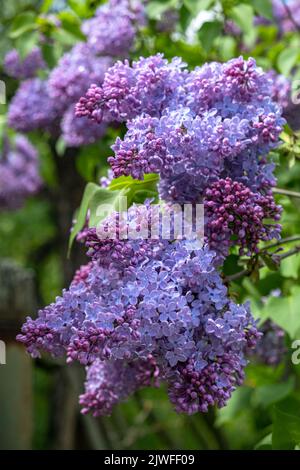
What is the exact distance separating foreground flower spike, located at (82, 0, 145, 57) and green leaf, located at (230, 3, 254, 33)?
39 centimetres

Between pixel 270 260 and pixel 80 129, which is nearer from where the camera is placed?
pixel 270 260

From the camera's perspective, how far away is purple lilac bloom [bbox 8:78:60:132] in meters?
3.54

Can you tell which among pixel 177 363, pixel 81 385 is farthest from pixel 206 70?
pixel 81 385

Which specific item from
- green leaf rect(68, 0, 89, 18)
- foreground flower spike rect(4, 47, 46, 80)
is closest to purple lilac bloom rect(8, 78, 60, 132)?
foreground flower spike rect(4, 47, 46, 80)

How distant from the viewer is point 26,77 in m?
3.85

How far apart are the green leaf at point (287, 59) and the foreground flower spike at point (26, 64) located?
1.23 meters

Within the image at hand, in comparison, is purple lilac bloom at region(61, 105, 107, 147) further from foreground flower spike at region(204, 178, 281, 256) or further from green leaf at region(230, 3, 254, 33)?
foreground flower spike at region(204, 178, 281, 256)

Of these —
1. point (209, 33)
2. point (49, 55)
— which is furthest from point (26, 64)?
point (209, 33)

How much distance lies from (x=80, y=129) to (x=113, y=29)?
0.40 meters

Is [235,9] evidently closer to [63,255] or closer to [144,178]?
[144,178]

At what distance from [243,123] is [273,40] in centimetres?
227

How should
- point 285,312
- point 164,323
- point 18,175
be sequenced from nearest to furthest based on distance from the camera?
point 164,323 < point 285,312 < point 18,175

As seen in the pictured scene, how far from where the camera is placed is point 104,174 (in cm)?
384

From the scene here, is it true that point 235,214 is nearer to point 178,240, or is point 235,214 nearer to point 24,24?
point 178,240
